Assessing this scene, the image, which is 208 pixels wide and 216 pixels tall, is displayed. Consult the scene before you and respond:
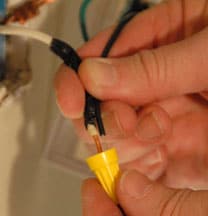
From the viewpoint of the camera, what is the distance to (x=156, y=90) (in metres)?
0.43

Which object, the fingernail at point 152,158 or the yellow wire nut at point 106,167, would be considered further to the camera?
the fingernail at point 152,158

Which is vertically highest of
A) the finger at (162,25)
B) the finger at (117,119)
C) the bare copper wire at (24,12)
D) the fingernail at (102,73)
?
the bare copper wire at (24,12)

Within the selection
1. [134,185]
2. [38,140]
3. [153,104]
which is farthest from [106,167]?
[38,140]

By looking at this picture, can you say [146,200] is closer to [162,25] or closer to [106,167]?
[106,167]

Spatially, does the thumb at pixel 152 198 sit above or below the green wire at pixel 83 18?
below

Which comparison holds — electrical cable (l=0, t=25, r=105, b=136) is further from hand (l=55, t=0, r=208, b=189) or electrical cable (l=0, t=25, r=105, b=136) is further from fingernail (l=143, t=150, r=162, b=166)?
fingernail (l=143, t=150, r=162, b=166)

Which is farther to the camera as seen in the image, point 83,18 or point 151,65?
point 83,18

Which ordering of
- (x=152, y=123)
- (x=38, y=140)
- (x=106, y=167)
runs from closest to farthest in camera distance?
1. (x=106, y=167)
2. (x=152, y=123)
3. (x=38, y=140)

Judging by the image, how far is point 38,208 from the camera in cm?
63

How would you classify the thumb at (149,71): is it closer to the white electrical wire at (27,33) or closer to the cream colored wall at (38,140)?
the white electrical wire at (27,33)

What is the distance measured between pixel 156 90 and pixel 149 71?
2 cm

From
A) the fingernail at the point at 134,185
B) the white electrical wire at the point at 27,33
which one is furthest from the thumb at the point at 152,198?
the white electrical wire at the point at 27,33

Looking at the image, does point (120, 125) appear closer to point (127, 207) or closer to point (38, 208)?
point (127, 207)

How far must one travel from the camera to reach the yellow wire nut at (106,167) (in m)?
0.38
